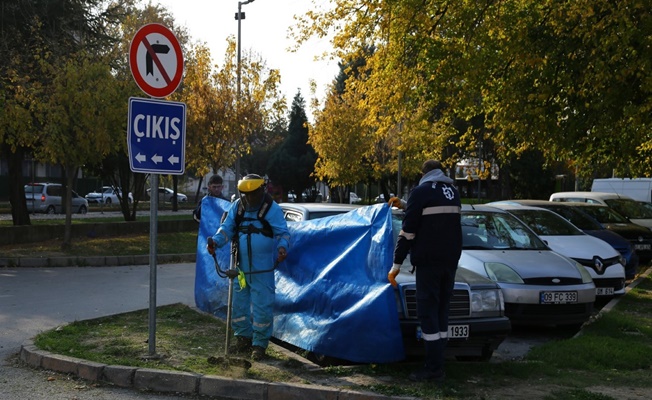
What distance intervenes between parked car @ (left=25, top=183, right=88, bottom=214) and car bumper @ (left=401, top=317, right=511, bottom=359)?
3707 cm

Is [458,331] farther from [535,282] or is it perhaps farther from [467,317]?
[535,282]

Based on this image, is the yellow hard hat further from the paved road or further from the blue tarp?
the paved road

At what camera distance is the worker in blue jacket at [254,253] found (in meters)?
6.77

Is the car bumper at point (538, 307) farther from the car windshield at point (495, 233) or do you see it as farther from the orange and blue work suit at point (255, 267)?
the orange and blue work suit at point (255, 267)

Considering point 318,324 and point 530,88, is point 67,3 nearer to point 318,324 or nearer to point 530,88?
point 530,88

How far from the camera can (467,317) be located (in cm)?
661

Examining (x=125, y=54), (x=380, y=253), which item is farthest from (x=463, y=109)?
(x=125, y=54)

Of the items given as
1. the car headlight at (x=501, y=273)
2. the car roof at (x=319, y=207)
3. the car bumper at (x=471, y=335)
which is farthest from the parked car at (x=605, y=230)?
the car bumper at (x=471, y=335)

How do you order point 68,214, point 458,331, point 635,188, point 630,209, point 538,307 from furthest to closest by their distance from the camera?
point 635,188, point 630,209, point 68,214, point 538,307, point 458,331

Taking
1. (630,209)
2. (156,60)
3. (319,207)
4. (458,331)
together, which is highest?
(156,60)

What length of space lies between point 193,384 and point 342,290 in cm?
162

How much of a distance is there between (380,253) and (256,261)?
4.06ft

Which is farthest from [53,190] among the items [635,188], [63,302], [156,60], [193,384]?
[193,384]

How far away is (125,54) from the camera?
84.5ft
